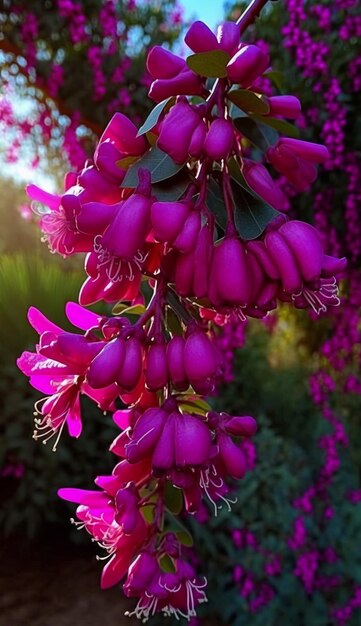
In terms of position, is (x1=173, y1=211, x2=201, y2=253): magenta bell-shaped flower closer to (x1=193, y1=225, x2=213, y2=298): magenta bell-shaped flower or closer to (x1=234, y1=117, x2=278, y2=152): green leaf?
(x1=193, y1=225, x2=213, y2=298): magenta bell-shaped flower

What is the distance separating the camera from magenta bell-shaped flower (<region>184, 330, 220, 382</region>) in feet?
1.60

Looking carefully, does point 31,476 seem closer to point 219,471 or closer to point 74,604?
point 74,604

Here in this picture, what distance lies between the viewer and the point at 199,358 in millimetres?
491

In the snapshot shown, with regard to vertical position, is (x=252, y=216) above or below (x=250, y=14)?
below

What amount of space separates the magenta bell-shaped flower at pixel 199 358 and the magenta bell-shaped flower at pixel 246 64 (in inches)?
7.8

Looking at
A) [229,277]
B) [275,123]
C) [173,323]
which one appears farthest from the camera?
[275,123]

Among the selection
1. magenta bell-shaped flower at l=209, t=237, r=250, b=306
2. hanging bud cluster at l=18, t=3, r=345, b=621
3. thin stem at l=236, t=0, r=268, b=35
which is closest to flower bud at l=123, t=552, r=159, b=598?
hanging bud cluster at l=18, t=3, r=345, b=621

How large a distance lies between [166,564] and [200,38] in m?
0.46

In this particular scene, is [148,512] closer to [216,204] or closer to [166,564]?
[166,564]

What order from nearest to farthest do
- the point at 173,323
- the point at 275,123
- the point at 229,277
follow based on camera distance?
the point at 229,277 < the point at 173,323 < the point at 275,123

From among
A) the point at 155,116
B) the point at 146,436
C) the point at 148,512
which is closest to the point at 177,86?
the point at 155,116

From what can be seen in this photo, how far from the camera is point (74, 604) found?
2760mm

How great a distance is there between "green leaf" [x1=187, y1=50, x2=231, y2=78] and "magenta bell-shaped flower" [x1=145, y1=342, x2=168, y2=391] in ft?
0.69

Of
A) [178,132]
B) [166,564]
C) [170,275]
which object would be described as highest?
[178,132]
